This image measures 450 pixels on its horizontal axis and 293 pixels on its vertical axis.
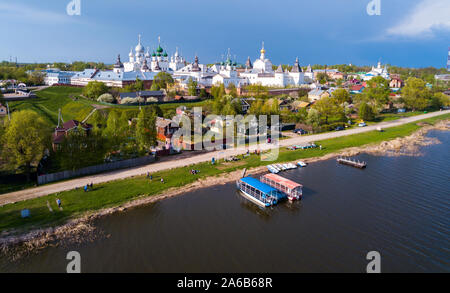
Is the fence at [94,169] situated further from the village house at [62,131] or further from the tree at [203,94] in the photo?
the tree at [203,94]

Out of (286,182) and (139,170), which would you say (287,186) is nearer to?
(286,182)

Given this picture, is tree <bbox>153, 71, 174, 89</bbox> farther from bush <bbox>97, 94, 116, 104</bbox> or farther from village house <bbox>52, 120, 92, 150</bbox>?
village house <bbox>52, 120, 92, 150</bbox>

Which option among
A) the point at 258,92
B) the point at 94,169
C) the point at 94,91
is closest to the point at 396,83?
the point at 258,92

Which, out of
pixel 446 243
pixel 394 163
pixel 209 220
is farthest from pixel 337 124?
pixel 209 220

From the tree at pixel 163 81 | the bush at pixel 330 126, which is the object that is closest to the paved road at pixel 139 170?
the bush at pixel 330 126
